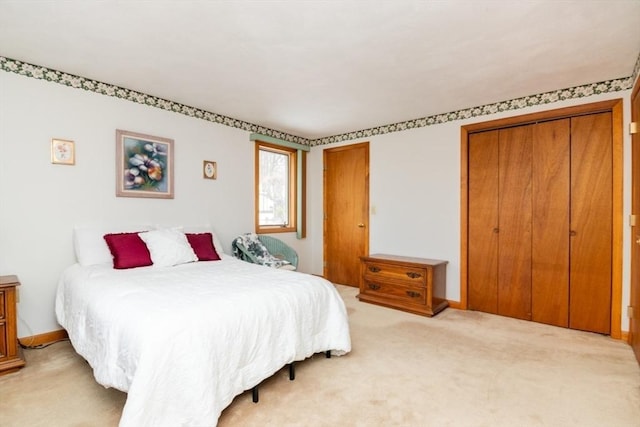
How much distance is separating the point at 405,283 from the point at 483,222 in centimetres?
115

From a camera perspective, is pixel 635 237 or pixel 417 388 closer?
pixel 417 388

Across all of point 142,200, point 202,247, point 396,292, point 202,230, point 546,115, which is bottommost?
point 396,292

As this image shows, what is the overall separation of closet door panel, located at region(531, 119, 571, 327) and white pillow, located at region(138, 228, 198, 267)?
3541 mm

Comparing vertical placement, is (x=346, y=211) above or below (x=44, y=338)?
above

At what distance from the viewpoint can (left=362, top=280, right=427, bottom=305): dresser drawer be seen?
3.60 m

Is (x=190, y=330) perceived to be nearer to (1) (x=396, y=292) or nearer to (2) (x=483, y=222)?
(1) (x=396, y=292)

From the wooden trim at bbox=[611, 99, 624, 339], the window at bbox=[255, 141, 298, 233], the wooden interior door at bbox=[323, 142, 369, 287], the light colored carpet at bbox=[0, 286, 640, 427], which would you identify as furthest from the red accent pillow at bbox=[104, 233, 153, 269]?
the wooden trim at bbox=[611, 99, 624, 339]

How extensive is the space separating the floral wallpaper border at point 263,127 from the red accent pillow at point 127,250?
4.60ft

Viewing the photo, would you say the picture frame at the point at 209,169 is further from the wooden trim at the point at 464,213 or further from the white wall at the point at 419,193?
the wooden trim at the point at 464,213

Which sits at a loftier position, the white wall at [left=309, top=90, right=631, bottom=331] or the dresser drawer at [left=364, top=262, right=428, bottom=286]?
the white wall at [left=309, top=90, right=631, bottom=331]

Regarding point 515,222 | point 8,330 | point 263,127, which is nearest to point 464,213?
point 515,222

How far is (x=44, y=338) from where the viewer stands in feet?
9.00

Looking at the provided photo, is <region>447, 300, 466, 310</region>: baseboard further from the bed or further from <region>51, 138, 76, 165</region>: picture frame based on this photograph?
<region>51, 138, 76, 165</region>: picture frame

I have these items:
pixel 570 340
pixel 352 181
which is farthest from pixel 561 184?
pixel 352 181
